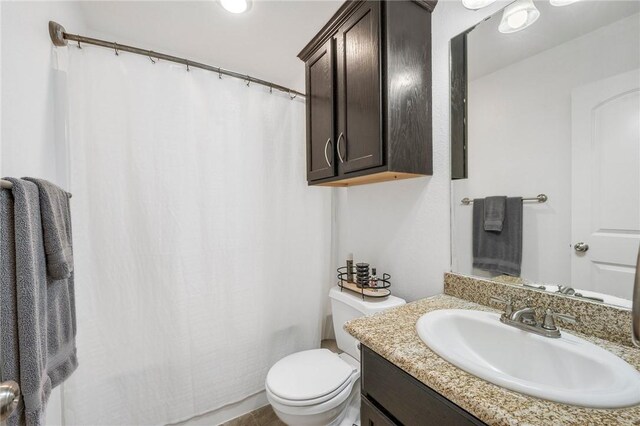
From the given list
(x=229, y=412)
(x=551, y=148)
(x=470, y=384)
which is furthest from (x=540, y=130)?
(x=229, y=412)

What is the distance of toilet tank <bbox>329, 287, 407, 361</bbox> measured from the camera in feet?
4.03

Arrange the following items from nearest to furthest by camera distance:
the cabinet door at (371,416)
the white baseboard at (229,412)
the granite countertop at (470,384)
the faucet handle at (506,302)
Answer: the granite countertop at (470,384) → the cabinet door at (371,416) → the faucet handle at (506,302) → the white baseboard at (229,412)

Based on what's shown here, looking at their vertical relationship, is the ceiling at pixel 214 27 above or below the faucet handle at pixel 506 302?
above

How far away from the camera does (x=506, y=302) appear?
0.88 m

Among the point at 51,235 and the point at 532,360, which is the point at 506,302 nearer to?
the point at 532,360

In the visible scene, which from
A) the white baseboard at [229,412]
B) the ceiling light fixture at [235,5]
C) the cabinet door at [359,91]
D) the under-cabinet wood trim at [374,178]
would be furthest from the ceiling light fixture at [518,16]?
the white baseboard at [229,412]

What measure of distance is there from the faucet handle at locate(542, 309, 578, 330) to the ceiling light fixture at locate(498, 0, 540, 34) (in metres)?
0.99

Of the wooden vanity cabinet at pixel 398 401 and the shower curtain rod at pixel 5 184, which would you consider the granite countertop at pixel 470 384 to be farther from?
the shower curtain rod at pixel 5 184

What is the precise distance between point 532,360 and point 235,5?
1.95m

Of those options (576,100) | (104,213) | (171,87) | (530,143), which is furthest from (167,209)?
(576,100)

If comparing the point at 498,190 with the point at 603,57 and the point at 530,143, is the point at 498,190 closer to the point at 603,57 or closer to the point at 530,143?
the point at 530,143

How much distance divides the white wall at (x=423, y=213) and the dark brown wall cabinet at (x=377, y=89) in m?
0.05

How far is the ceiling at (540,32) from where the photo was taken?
75cm

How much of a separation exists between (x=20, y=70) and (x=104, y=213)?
59 cm
